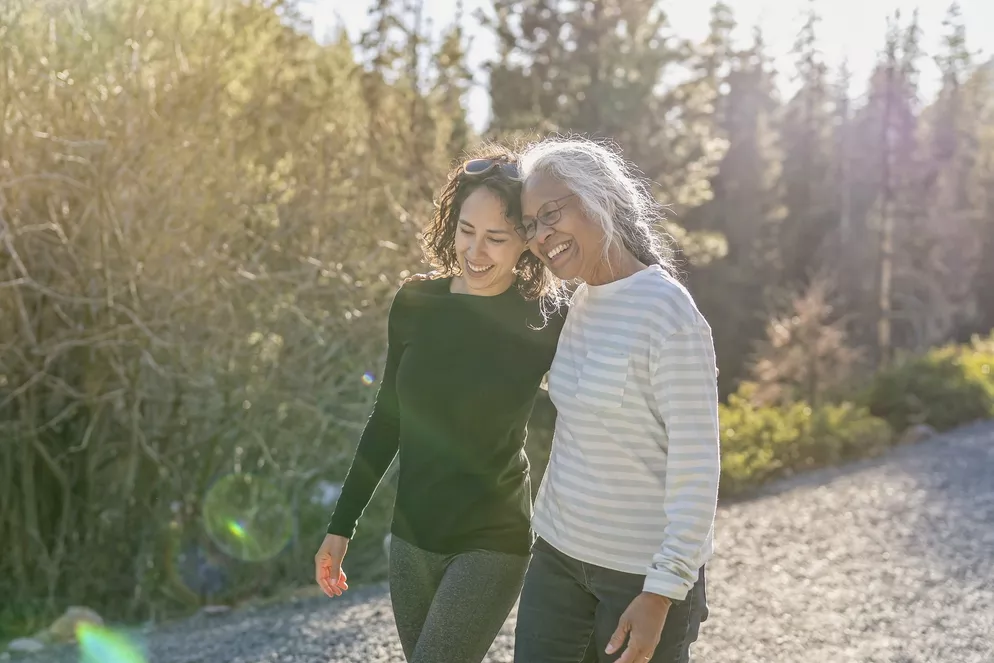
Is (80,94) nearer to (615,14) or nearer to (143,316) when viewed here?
(143,316)

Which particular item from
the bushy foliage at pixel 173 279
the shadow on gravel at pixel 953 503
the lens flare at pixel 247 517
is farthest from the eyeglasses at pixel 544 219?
the lens flare at pixel 247 517

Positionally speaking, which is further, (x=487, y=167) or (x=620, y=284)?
(x=487, y=167)

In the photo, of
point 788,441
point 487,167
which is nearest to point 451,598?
point 487,167

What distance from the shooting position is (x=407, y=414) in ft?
7.16

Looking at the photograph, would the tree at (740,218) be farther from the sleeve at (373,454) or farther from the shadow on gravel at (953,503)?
the sleeve at (373,454)

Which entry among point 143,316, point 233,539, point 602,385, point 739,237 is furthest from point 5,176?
point 739,237

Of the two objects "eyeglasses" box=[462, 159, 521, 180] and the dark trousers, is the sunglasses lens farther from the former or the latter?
the dark trousers

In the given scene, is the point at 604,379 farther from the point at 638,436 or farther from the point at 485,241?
the point at 485,241

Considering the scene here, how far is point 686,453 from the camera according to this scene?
165 centimetres

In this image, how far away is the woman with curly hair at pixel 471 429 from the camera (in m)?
2.05

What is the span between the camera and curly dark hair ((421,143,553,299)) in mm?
2104

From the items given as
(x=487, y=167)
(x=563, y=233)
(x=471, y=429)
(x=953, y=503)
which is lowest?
(x=953, y=503)

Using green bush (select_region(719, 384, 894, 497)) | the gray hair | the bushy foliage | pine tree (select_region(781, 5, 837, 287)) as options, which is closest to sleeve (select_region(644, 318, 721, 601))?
the gray hair

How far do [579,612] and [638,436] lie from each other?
0.39 meters
